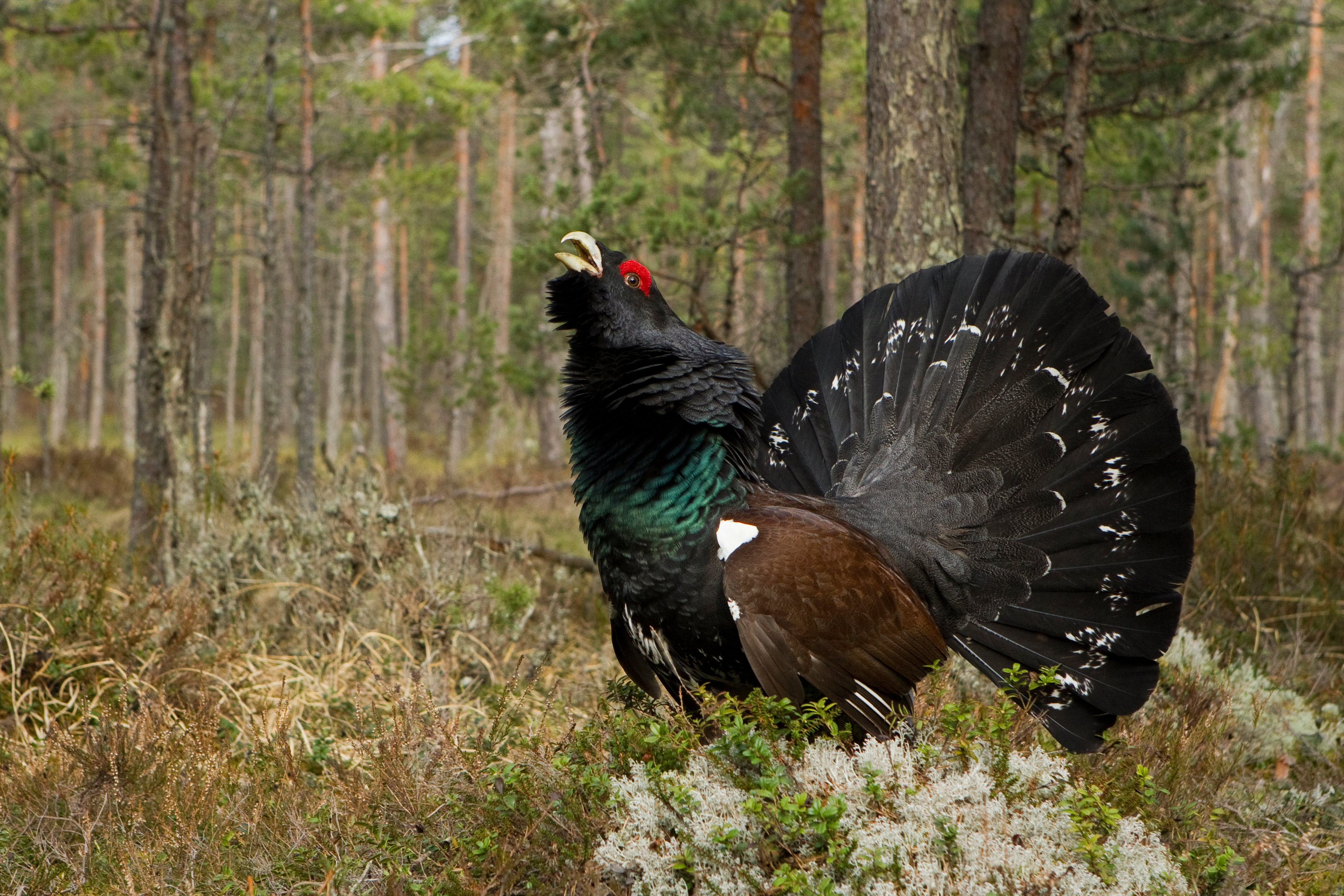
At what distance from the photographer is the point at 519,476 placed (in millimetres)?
12305

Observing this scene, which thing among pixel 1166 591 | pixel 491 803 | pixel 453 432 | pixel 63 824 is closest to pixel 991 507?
pixel 1166 591

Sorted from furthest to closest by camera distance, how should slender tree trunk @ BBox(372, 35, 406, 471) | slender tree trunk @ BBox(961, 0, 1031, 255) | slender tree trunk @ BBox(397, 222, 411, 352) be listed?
1. slender tree trunk @ BBox(397, 222, 411, 352)
2. slender tree trunk @ BBox(372, 35, 406, 471)
3. slender tree trunk @ BBox(961, 0, 1031, 255)

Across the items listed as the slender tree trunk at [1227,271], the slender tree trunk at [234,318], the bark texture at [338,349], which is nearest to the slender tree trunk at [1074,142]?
the slender tree trunk at [1227,271]

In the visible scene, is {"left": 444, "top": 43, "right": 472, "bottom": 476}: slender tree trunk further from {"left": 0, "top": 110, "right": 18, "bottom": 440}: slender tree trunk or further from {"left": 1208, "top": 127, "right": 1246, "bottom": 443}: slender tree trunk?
{"left": 1208, "top": 127, "right": 1246, "bottom": 443}: slender tree trunk

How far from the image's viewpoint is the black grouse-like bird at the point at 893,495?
2.84 meters

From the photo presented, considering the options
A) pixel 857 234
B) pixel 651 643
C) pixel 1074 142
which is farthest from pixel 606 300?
pixel 857 234

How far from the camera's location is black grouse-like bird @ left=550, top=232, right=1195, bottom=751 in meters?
2.84

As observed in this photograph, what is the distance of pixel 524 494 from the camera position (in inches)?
372

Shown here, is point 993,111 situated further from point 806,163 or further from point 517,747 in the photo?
point 517,747

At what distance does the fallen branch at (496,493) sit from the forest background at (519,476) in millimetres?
147

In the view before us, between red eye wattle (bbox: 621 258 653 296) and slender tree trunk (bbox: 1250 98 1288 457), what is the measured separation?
361 inches

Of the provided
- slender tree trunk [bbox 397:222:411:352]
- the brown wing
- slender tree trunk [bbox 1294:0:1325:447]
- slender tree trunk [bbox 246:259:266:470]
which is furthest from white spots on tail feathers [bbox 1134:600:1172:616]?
slender tree trunk [bbox 397:222:411:352]

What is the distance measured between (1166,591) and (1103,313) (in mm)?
926

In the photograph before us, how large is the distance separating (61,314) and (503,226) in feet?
42.9
